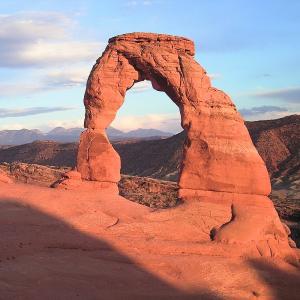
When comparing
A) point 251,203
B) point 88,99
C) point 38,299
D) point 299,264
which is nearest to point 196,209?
point 251,203

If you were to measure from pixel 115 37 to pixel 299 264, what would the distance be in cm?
876

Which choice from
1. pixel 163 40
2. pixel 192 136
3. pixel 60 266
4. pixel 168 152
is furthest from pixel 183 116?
pixel 168 152

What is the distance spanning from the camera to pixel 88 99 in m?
17.5

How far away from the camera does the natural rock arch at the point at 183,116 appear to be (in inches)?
637

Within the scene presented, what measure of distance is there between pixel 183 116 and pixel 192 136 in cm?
67

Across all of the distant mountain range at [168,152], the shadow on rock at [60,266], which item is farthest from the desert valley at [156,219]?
the distant mountain range at [168,152]

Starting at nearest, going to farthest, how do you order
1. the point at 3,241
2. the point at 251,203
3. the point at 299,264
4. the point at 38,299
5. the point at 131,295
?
the point at 38,299
the point at 131,295
the point at 3,241
the point at 299,264
the point at 251,203

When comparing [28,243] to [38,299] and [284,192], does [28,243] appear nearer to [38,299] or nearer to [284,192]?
[38,299]

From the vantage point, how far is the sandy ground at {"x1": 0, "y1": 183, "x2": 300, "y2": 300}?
433 inches

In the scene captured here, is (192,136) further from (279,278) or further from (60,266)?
(60,266)

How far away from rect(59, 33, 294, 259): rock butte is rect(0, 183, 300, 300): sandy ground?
2.21 ft

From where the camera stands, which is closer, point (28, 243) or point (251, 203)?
point (28, 243)

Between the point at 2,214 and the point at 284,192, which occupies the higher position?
the point at 2,214

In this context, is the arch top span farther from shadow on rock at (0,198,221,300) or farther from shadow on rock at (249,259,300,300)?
shadow on rock at (249,259,300,300)
